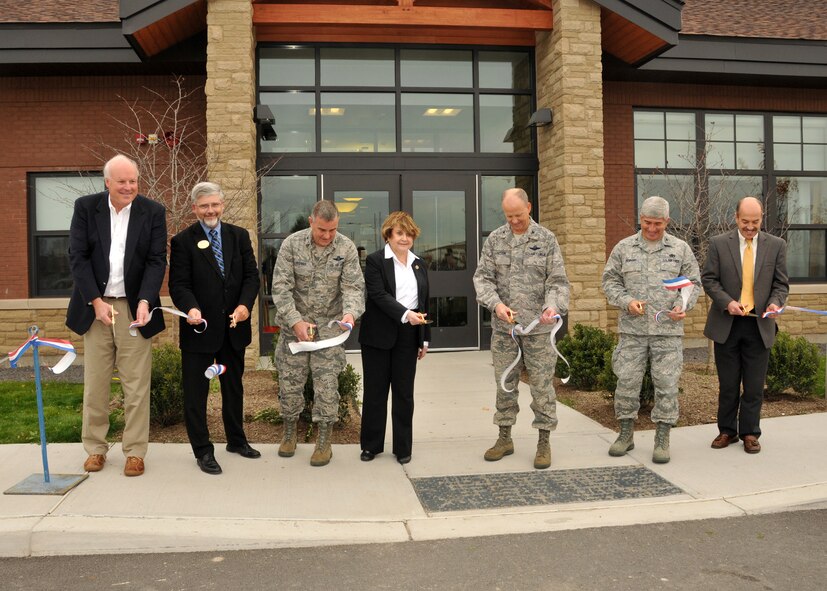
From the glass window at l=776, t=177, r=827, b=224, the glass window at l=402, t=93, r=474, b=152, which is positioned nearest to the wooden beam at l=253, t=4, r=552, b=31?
the glass window at l=402, t=93, r=474, b=152

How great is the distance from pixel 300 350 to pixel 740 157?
9874 mm

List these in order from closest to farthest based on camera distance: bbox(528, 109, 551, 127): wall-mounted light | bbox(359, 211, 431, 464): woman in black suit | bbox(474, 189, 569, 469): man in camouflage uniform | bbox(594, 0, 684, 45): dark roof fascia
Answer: bbox(474, 189, 569, 469): man in camouflage uniform, bbox(359, 211, 431, 464): woman in black suit, bbox(594, 0, 684, 45): dark roof fascia, bbox(528, 109, 551, 127): wall-mounted light

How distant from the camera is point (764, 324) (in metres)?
5.67

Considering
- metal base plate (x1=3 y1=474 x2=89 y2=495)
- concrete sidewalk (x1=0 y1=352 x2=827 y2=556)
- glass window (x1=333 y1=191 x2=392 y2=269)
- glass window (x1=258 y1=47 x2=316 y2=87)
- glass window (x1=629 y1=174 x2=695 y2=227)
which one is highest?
glass window (x1=258 y1=47 x2=316 y2=87)

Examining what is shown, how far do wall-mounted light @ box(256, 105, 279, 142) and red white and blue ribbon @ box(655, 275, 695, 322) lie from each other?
6.28 metres

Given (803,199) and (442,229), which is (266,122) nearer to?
(442,229)

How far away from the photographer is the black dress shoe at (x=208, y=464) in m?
5.07

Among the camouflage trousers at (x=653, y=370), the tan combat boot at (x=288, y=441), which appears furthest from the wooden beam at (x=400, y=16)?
the tan combat boot at (x=288, y=441)

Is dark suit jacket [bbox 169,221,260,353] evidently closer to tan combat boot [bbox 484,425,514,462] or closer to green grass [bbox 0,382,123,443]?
green grass [bbox 0,382,123,443]

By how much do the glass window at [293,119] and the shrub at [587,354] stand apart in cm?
488

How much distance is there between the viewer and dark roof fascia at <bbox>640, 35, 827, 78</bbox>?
36.6 feet

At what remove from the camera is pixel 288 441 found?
218 inches

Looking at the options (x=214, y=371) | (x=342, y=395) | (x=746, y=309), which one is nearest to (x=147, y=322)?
(x=214, y=371)

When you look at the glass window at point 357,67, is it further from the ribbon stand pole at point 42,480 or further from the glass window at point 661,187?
the ribbon stand pole at point 42,480
